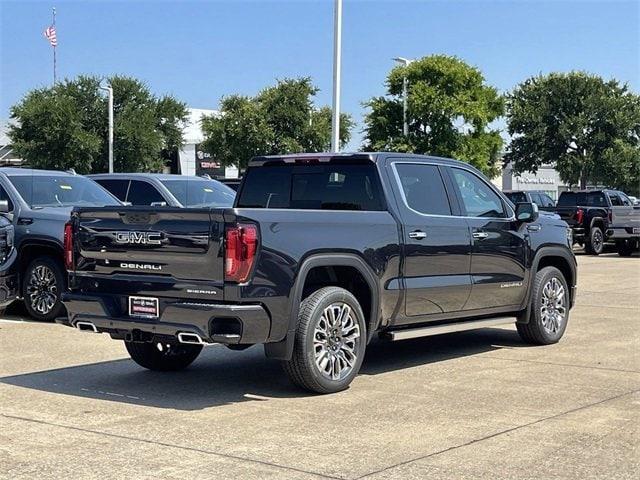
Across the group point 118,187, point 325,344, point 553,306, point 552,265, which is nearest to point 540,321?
point 553,306

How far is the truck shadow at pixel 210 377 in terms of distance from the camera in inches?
292

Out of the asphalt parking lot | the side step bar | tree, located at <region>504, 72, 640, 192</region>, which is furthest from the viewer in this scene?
tree, located at <region>504, 72, 640, 192</region>

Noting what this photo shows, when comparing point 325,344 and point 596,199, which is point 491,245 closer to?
point 325,344

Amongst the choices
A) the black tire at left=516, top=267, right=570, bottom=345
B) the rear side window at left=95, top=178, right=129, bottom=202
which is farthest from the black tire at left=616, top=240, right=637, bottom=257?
the black tire at left=516, top=267, right=570, bottom=345

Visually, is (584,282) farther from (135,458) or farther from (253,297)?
(135,458)

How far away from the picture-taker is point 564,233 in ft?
33.9

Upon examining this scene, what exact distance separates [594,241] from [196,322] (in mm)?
22366

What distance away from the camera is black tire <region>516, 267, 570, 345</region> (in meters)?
9.73

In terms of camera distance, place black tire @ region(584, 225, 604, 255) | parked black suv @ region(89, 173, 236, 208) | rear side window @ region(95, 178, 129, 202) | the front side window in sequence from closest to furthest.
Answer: the front side window < parked black suv @ region(89, 173, 236, 208) < rear side window @ region(95, 178, 129, 202) < black tire @ region(584, 225, 604, 255)

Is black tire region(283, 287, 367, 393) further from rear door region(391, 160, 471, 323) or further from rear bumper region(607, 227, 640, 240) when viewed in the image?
rear bumper region(607, 227, 640, 240)

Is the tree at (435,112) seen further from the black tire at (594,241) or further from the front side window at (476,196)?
the front side window at (476,196)

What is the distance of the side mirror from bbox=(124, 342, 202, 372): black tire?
11.2ft

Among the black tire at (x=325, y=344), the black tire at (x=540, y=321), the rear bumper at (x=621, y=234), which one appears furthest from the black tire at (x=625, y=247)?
the black tire at (x=325, y=344)

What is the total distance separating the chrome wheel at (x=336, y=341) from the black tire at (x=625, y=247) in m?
22.0
